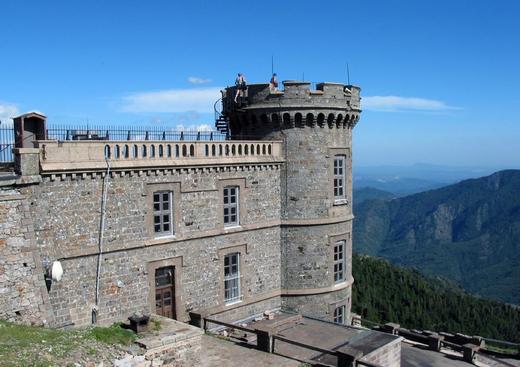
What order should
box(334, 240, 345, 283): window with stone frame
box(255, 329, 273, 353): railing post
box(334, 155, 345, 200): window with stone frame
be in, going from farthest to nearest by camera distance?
box(334, 240, 345, 283): window with stone frame → box(334, 155, 345, 200): window with stone frame → box(255, 329, 273, 353): railing post

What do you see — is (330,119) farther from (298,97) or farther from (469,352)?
(469,352)

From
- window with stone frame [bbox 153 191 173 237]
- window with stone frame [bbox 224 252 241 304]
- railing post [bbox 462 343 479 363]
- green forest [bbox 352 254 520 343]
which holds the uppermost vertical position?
window with stone frame [bbox 153 191 173 237]

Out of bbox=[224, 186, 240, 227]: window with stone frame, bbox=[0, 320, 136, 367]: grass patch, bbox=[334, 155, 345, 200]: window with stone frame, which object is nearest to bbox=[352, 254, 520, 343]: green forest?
bbox=[334, 155, 345, 200]: window with stone frame

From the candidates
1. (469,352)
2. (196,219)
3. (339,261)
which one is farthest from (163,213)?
(469,352)

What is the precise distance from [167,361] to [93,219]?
600 cm

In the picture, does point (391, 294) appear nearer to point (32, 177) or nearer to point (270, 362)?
point (270, 362)

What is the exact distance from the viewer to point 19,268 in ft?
55.2

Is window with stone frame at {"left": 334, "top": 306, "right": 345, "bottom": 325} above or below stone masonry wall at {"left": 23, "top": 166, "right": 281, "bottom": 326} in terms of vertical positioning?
below

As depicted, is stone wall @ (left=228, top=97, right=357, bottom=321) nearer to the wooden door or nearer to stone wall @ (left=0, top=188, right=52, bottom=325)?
the wooden door

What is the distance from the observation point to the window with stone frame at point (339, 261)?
27922 millimetres

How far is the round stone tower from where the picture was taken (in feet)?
86.2

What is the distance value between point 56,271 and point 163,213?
522 cm

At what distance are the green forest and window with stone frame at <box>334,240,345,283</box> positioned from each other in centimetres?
3523

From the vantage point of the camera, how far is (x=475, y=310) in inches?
3248
